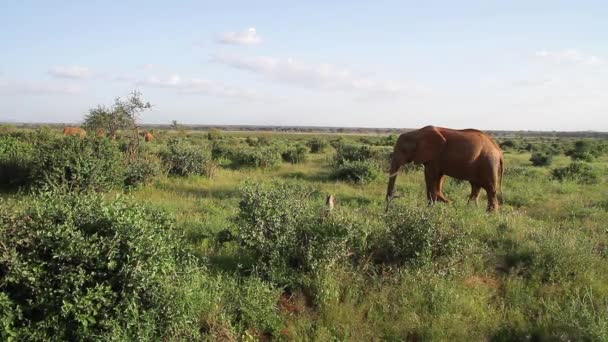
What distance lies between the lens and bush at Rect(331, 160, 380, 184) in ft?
48.4

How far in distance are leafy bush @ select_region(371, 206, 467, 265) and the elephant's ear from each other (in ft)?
14.6

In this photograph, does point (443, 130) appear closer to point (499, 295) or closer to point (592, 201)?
point (592, 201)

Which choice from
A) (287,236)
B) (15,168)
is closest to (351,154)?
(15,168)

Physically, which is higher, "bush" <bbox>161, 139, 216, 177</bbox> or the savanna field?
"bush" <bbox>161, 139, 216, 177</bbox>

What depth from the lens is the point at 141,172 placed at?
495 inches

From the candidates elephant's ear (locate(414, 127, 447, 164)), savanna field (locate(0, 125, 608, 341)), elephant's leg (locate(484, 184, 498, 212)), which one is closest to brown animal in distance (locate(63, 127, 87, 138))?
savanna field (locate(0, 125, 608, 341))

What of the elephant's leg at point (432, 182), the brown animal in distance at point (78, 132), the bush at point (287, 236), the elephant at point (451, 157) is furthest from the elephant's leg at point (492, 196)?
the brown animal in distance at point (78, 132)

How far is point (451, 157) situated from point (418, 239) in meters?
4.95

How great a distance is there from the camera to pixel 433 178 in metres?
11.3

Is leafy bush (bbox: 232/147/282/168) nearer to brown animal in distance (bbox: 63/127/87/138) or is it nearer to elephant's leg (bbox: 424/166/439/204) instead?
brown animal in distance (bbox: 63/127/87/138)

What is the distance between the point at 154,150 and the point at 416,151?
9.64m

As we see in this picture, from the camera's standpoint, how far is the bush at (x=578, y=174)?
16828mm

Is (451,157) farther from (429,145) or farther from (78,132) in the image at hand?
(78,132)

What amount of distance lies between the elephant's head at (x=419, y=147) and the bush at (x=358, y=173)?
312cm
